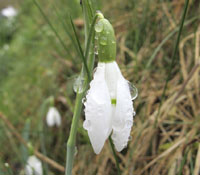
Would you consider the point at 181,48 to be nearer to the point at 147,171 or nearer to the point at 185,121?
the point at 185,121

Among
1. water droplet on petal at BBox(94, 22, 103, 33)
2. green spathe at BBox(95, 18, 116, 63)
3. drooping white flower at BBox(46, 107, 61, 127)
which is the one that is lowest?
drooping white flower at BBox(46, 107, 61, 127)

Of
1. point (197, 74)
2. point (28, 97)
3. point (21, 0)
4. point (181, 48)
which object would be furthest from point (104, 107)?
point (21, 0)

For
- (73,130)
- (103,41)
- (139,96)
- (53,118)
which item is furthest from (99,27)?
(53,118)

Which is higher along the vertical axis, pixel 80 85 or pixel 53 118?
pixel 80 85

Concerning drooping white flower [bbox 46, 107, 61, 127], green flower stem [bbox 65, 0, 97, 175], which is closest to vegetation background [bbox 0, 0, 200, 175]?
drooping white flower [bbox 46, 107, 61, 127]

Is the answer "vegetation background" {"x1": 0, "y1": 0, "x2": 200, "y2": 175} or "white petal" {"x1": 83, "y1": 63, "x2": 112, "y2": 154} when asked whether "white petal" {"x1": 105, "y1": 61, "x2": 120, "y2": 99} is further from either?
"vegetation background" {"x1": 0, "y1": 0, "x2": 200, "y2": 175}

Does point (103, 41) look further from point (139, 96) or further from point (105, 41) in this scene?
point (139, 96)
